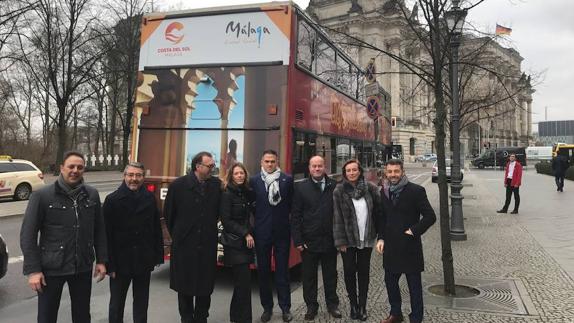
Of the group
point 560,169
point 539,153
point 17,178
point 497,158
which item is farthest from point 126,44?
point 539,153

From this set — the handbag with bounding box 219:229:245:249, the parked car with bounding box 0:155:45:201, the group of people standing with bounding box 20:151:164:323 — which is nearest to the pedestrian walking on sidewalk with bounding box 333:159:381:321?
the handbag with bounding box 219:229:245:249

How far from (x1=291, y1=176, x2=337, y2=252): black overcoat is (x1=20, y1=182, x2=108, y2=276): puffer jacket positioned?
7.00ft

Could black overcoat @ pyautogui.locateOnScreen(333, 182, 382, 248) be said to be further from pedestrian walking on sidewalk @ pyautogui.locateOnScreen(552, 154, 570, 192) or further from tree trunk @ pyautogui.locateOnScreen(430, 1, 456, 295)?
pedestrian walking on sidewalk @ pyautogui.locateOnScreen(552, 154, 570, 192)

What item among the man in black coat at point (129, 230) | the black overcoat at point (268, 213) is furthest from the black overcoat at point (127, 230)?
the black overcoat at point (268, 213)

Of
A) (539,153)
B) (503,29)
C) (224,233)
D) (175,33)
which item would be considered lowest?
(224,233)

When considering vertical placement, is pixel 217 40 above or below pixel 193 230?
above

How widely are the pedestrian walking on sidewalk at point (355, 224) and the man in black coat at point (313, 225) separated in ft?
0.34

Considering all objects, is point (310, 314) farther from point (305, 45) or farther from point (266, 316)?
point (305, 45)

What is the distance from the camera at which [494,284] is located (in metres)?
6.71

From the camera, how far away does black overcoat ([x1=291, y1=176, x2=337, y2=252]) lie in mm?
5277

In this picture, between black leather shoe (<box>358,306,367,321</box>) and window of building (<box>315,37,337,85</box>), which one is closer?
black leather shoe (<box>358,306,367,321</box>)

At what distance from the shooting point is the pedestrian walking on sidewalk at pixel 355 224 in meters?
5.22

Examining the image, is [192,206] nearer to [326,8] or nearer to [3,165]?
[3,165]

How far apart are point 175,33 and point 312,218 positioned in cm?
359
